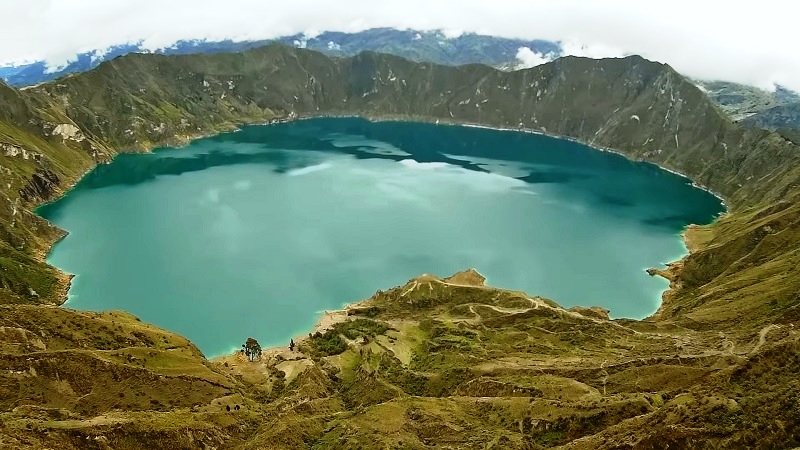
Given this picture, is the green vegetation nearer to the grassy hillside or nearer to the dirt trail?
the grassy hillside

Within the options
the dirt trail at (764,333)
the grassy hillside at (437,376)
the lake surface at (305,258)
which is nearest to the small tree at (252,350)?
the grassy hillside at (437,376)

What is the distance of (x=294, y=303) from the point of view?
13362 centimetres

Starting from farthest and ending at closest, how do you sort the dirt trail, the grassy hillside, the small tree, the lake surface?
1. the lake surface
2. the small tree
3. the dirt trail
4. the grassy hillside

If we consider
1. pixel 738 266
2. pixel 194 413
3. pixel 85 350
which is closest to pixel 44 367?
pixel 85 350

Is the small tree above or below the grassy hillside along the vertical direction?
below

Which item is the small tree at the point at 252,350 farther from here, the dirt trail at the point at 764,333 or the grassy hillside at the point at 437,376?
the dirt trail at the point at 764,333

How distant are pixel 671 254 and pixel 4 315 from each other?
143408 millimetres

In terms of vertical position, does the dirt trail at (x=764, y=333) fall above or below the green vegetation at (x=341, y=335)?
above

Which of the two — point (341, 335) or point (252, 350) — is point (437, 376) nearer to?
point (341, 335)

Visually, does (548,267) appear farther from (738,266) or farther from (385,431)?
(385,431)

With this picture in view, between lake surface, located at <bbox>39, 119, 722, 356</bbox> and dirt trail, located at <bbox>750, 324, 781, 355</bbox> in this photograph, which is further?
lake surface, located at <bbox>39, 119, 722, 356</bbox>

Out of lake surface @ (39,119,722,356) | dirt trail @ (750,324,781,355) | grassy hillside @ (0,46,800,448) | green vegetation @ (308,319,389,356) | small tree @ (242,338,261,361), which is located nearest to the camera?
grassy hillside @ (0,46,800,448)

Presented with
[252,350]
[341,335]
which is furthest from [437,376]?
[252,350]

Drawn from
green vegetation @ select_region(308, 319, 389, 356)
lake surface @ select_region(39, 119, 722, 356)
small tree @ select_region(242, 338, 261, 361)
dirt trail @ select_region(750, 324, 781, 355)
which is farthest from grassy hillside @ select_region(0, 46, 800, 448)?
lake surface @ select_region(39, 119, 722, 356)
